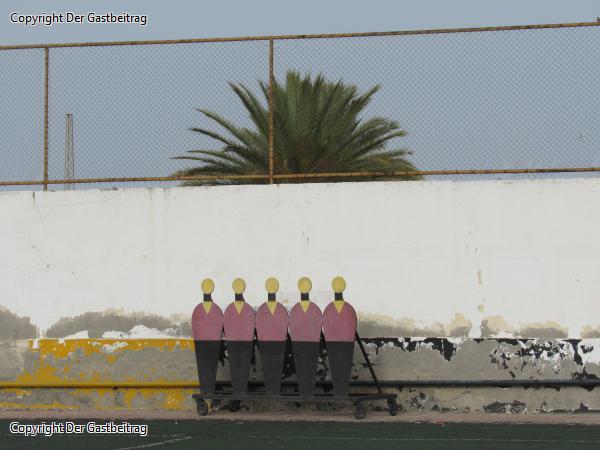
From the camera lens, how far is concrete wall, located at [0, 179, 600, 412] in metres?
13.5

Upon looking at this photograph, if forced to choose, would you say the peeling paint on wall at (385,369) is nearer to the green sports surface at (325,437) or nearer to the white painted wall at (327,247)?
the white painted wall at (327,247)

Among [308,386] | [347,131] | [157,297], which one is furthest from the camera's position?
[347,131]

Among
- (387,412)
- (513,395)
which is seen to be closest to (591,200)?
(513,395)

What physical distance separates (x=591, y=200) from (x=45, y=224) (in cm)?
669

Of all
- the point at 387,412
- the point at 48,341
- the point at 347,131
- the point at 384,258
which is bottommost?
the point at 387,412

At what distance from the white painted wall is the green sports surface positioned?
1.83 meters

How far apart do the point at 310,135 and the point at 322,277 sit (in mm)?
8749

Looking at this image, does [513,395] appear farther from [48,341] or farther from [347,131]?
[347,131]

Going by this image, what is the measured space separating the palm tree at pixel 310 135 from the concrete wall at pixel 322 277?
24.5 ft

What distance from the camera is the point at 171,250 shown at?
46.7 ft

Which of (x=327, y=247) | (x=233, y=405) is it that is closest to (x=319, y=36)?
(x=327, y=247)

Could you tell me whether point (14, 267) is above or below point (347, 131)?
below

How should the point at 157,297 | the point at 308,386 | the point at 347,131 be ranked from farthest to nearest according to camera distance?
1. the point at 347,131
2. the point at 157,297
3. the point at 308,386

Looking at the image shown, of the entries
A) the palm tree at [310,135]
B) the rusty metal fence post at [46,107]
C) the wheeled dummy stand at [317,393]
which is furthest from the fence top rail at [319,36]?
the palm tree at [310,135]
